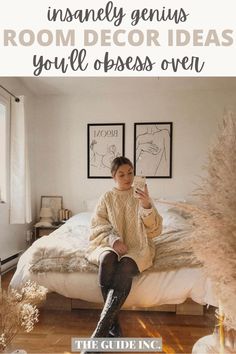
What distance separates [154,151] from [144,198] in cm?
134

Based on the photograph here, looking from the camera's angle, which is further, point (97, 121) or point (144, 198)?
point (97, 121)

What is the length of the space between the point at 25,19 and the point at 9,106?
1600 millimetres

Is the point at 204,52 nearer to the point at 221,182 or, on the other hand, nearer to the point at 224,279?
the point at 221,182

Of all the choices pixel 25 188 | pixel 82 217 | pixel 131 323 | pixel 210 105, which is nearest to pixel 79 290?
pixel 131 323

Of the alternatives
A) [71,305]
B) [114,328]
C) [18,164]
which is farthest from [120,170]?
[18,164]

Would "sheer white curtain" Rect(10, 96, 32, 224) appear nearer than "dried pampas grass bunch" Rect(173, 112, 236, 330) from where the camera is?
No

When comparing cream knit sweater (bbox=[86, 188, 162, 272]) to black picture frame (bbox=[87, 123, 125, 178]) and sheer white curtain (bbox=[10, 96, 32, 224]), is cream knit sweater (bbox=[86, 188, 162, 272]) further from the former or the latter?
black picture frame (bbox=[87, 123, 125, 178])

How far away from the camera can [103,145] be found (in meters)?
2.65

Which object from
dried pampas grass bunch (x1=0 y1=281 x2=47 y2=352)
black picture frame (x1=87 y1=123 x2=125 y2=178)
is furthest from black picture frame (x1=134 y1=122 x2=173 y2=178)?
dried pampas grass bunch (x1=0 y1=281 x2=47 y2=352)

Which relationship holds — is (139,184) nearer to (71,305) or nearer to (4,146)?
(71,305)

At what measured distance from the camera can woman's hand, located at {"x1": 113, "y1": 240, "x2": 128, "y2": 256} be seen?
4.23 ft

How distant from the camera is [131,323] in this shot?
141cm

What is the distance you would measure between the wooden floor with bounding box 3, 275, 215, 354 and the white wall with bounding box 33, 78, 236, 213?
1.24 meters

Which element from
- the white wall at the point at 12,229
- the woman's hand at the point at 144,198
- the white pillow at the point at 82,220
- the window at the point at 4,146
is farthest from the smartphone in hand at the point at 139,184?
the window at the point at 4,146
